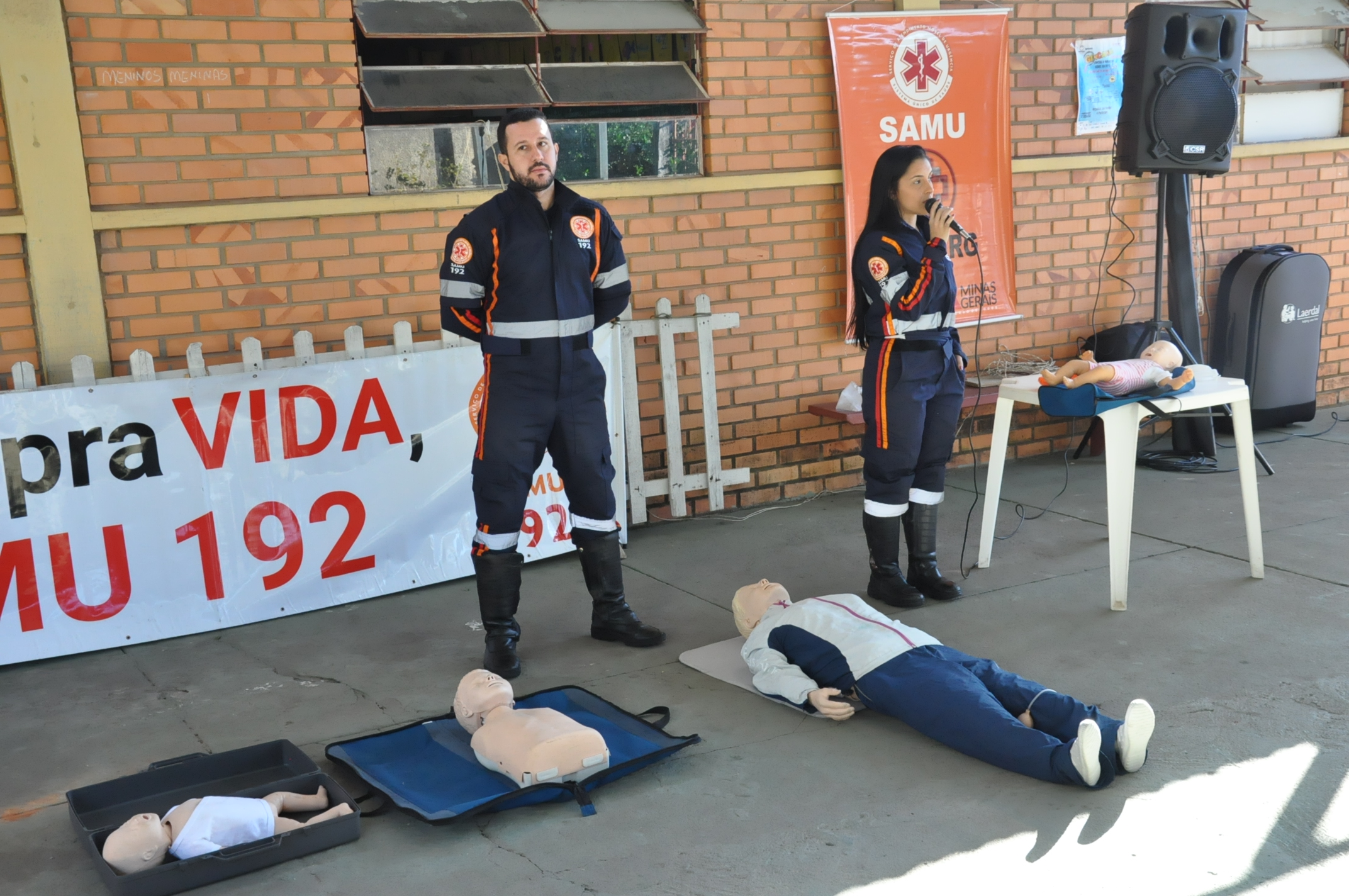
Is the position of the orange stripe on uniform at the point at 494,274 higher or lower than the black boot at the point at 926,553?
higher

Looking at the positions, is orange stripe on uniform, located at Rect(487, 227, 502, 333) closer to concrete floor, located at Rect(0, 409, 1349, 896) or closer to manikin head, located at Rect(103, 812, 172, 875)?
concrete floor, located at Rect(0, 409, 1349, 896)

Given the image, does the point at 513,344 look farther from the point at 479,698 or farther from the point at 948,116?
the point at 948,116

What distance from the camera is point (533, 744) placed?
309cm

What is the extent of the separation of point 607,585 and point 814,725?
1110mm

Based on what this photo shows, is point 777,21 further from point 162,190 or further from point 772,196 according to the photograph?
point 162,190

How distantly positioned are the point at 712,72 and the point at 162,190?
8.43ft

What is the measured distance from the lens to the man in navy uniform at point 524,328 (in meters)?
3.98

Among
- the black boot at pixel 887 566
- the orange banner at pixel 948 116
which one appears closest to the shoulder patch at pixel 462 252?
the black boot at pixel 887 566

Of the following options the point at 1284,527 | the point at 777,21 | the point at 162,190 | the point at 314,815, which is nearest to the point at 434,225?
the point at 162,190

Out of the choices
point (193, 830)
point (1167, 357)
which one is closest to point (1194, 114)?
point (1167, 357)

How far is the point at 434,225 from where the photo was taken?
17.4ft

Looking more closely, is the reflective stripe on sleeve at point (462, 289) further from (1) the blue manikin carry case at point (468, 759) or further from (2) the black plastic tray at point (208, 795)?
(2) the black plastic tray at point (208, 795)

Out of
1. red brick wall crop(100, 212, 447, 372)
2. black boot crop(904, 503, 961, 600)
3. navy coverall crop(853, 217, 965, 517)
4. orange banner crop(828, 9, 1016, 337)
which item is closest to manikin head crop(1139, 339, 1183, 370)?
navy coverall crop(853, 217, 965, 517)

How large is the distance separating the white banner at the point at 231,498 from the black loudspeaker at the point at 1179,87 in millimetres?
3015
